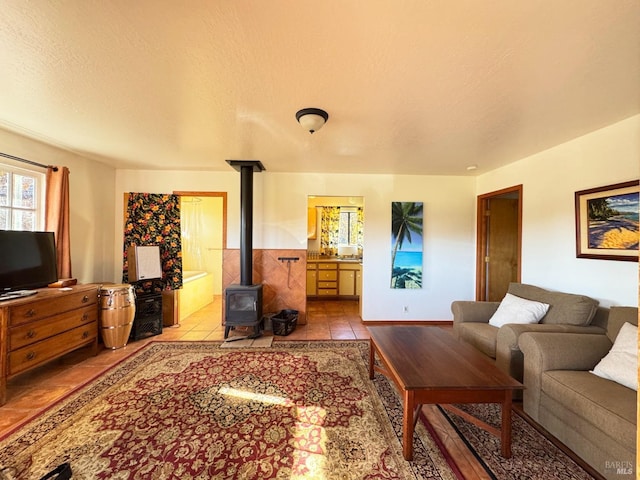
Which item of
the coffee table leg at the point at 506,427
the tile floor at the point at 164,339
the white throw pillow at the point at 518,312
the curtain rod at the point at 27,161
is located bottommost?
the tile floor at the point at 164,339

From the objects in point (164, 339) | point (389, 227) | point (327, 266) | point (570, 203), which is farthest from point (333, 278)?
point (570, 203)

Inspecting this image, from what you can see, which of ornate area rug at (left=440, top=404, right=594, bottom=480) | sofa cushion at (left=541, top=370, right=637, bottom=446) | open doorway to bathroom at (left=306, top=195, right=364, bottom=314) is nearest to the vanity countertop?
open doorway to bathroom at (left=306, top=195, right=364, bottom=314)

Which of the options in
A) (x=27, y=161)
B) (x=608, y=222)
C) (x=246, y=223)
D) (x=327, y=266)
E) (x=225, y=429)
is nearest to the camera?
(x=225, y=429)

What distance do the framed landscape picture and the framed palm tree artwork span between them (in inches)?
73.6

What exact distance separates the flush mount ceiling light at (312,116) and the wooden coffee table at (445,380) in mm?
1870

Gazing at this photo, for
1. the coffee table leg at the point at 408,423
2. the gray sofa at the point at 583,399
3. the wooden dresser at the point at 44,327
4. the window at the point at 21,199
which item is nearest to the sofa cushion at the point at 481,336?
the gray sofa at the point at 583,399

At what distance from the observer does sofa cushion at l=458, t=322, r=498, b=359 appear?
2.39m

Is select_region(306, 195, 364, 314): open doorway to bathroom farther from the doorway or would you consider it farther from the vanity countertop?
the doorway

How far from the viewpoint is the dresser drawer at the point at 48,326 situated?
2088mm

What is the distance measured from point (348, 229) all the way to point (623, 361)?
4.89 m

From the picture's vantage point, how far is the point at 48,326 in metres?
2.33

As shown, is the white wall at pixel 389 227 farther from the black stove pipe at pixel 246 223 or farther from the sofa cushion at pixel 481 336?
the sofa cushion at pixel 481 336

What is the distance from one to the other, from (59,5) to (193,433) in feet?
7.92

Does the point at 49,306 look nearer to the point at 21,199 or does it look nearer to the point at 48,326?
the point at 48,326
